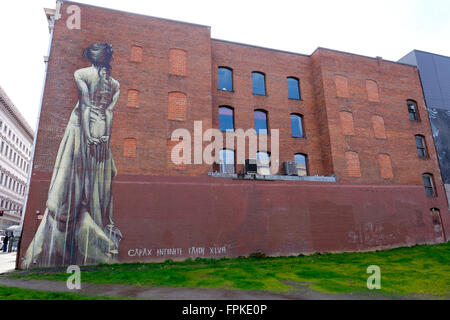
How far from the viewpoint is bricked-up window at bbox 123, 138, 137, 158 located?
55.6ft

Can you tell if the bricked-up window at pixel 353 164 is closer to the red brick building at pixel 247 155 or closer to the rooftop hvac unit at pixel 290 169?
the red brick building at pixel 247 155

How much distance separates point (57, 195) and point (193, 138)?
7974 mm

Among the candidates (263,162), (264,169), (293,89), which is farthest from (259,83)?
(264,169)

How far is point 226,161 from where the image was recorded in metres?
19.6

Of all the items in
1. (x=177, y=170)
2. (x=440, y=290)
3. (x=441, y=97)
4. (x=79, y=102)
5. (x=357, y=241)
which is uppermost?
(x=441, y=97)

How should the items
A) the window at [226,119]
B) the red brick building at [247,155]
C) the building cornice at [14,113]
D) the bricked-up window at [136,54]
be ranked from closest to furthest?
the red brick building at [247,155] < the bricked-up window at [136,54] < the window at [226,119] < the building cornice at [14,113]

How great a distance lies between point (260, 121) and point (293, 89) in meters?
4.30

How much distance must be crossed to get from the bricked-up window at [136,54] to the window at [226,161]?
798cm

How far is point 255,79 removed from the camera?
2231 centimetres

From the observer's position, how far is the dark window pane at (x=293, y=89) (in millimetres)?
22984

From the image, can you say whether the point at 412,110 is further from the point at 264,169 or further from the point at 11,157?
the point at 11,157

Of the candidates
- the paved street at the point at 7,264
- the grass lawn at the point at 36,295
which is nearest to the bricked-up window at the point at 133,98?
the paved street at the point at 7,264

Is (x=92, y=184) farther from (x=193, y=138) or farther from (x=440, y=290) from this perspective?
(x=440, y=290)
